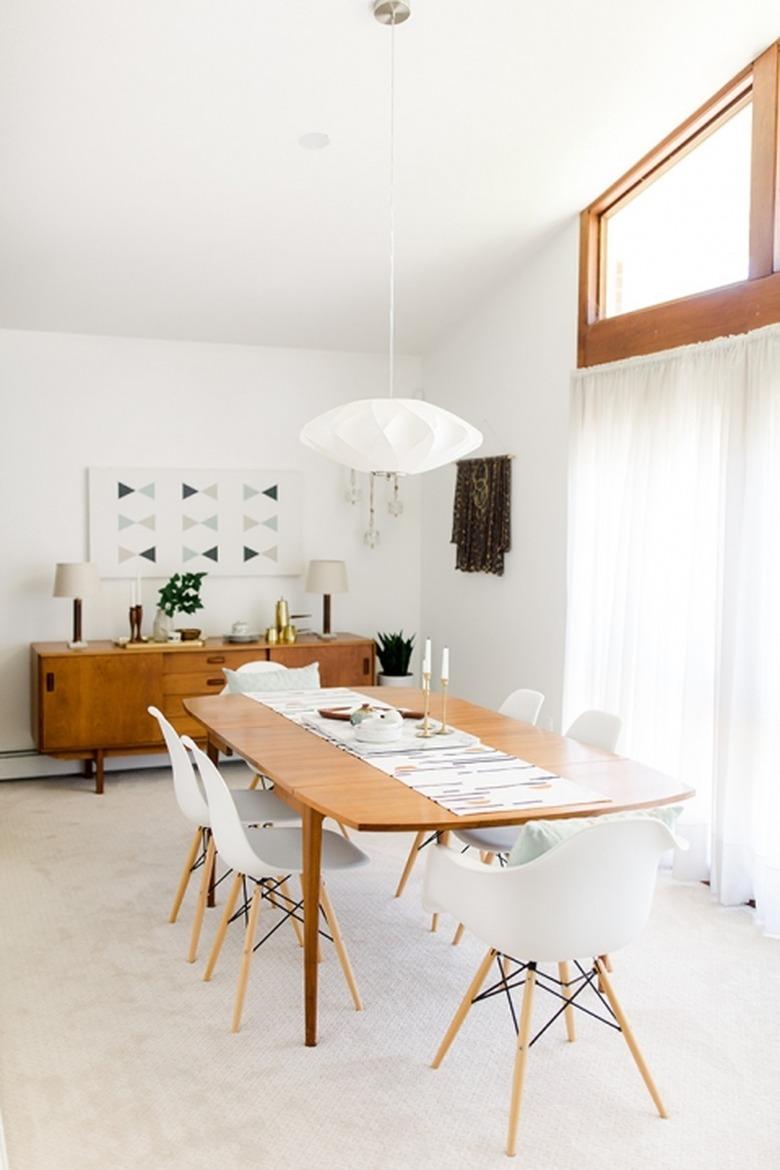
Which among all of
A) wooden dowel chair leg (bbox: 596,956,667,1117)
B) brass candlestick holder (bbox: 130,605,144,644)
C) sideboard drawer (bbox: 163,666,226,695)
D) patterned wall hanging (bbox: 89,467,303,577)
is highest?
patterned wall hanging (bbox: 89,467,303,577)

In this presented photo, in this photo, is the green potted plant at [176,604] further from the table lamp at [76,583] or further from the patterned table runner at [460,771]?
the patterned table runner at [460,771]

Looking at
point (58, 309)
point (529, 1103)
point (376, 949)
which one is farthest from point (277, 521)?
point (529, 1103)

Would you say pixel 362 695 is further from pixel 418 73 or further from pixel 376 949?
pixel 418 73

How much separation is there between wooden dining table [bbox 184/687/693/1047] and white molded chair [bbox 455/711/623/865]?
18 cm

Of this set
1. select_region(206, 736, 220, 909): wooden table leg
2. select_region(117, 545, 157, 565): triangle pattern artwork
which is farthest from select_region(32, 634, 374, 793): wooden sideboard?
select_region(206, 736, 220, 909): wooden table leg

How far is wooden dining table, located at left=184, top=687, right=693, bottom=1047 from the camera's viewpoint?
2.63 m

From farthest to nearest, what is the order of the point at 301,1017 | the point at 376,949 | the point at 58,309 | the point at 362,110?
the point at 58,309 → the point at 362,110 → the point at 376,949 → the point at 301,1017

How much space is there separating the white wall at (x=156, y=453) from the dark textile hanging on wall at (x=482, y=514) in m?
0.71

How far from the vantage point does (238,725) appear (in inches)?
148

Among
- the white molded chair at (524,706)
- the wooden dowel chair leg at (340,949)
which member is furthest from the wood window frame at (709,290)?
the wooden dowel chair leg at (340,949)

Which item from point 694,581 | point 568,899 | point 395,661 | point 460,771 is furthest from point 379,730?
point 395,661

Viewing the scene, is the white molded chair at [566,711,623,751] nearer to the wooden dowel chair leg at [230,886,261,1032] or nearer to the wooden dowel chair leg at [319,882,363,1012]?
the wooden dowel chair leg at [319,882,363,1012]

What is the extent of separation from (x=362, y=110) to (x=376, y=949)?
3066 mm

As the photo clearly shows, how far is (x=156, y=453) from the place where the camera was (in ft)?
19.8
